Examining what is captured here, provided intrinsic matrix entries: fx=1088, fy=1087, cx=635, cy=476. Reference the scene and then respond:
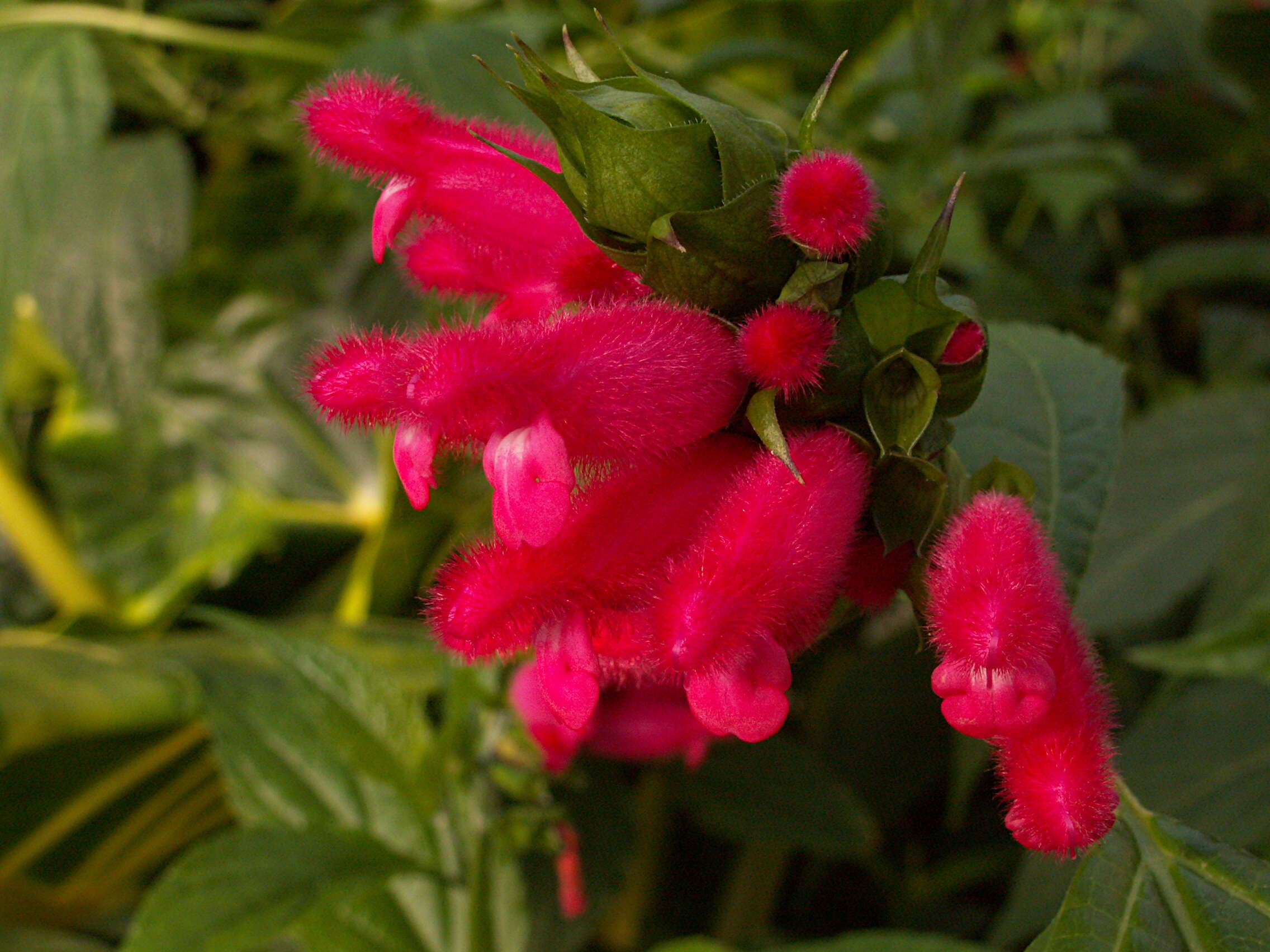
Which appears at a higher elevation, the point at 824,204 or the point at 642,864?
the point at 824,204

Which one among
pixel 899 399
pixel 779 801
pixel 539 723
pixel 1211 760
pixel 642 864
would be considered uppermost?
pixel 899 399

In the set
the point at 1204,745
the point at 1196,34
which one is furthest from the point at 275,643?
the point at 1196,34

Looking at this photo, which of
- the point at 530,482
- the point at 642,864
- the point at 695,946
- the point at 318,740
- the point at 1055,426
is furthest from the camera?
the point at 642,864

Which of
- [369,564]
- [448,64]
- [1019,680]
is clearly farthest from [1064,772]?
[369,564]

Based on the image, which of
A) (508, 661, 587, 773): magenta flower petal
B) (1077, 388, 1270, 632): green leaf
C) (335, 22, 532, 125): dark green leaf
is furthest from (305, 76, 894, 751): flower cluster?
(1077, 388, 1270, 632): green leaf

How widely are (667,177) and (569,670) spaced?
110 mm

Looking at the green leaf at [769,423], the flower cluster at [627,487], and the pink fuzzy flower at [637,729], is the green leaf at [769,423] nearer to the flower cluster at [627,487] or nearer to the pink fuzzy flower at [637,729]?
the flower cluster at [627,487]

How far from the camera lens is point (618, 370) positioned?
9.4 inches

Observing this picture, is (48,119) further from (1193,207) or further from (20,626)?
(1193,207)

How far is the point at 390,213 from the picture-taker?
0.29 meters

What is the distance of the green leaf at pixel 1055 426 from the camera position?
0.33 meters

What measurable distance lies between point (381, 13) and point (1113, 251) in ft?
2.30

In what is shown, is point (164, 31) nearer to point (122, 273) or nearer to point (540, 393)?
point (122, 273)

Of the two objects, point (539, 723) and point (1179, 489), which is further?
point (1179, 489)
